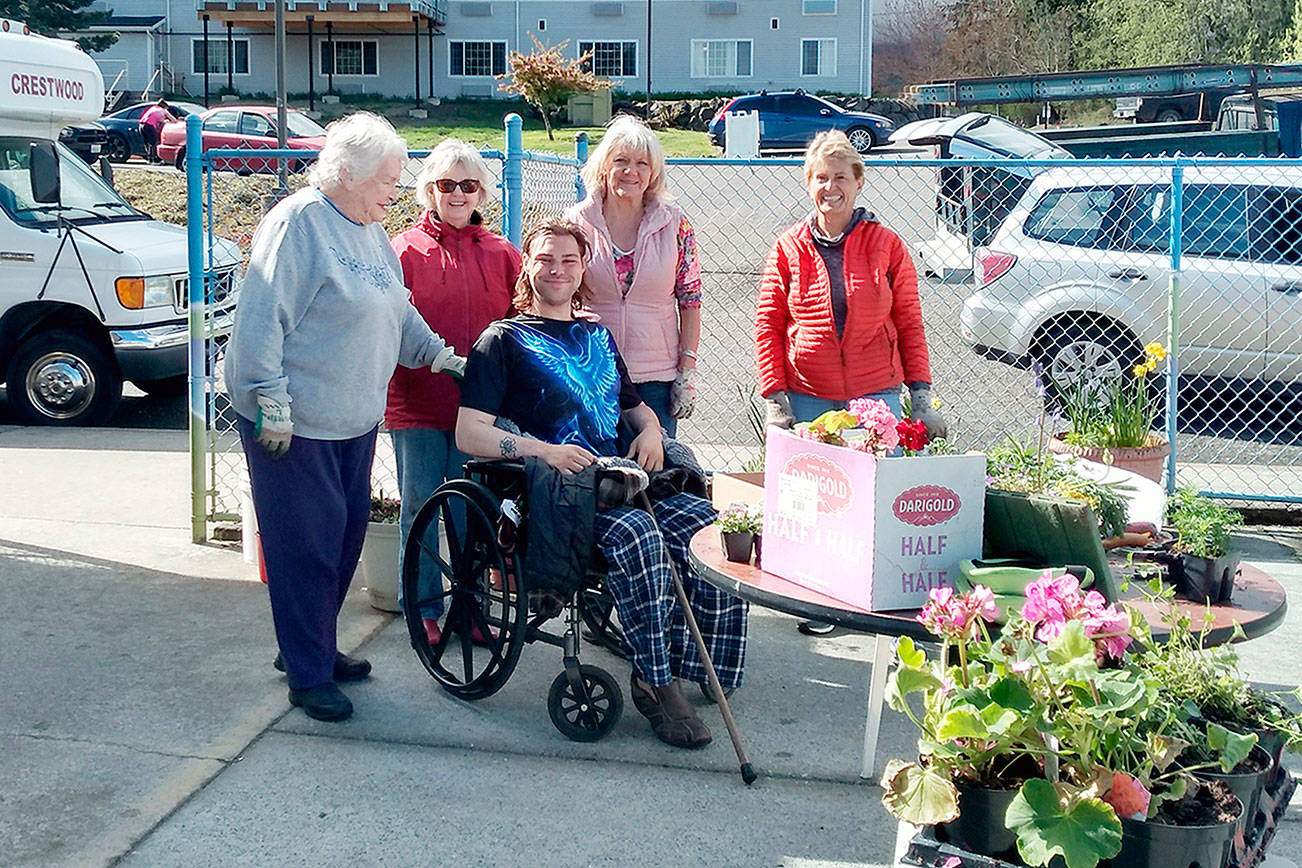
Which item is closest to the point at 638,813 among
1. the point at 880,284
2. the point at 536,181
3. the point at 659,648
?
the point at 659,648

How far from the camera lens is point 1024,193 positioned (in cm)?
882

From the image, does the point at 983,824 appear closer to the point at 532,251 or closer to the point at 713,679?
the point at 713,679

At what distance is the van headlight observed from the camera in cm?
881

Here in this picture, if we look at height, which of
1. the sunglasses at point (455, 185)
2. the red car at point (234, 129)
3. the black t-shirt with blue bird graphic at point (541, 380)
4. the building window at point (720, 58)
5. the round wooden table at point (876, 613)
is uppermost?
the building window at point (720, 58)

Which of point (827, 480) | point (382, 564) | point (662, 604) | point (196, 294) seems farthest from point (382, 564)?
point (827, 480)

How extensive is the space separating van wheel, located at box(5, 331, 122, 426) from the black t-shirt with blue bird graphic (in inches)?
214

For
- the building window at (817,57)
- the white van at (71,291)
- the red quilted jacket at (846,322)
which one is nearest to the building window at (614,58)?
the building window at (817,57)

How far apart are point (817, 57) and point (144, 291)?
35919 mm

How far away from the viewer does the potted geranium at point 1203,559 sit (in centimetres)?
349

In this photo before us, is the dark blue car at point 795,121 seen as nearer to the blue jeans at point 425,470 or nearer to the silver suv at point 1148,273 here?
the silver suv at point 1148,273

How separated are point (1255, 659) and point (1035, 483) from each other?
2.09 metres

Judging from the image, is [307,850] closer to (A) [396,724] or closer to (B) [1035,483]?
(A) [396,724]

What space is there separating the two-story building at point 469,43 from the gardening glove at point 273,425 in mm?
38032

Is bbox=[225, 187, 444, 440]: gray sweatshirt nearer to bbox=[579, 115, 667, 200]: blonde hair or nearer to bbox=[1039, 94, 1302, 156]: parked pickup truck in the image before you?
bbox=[579, 115, 667, 200]: blonde hair
